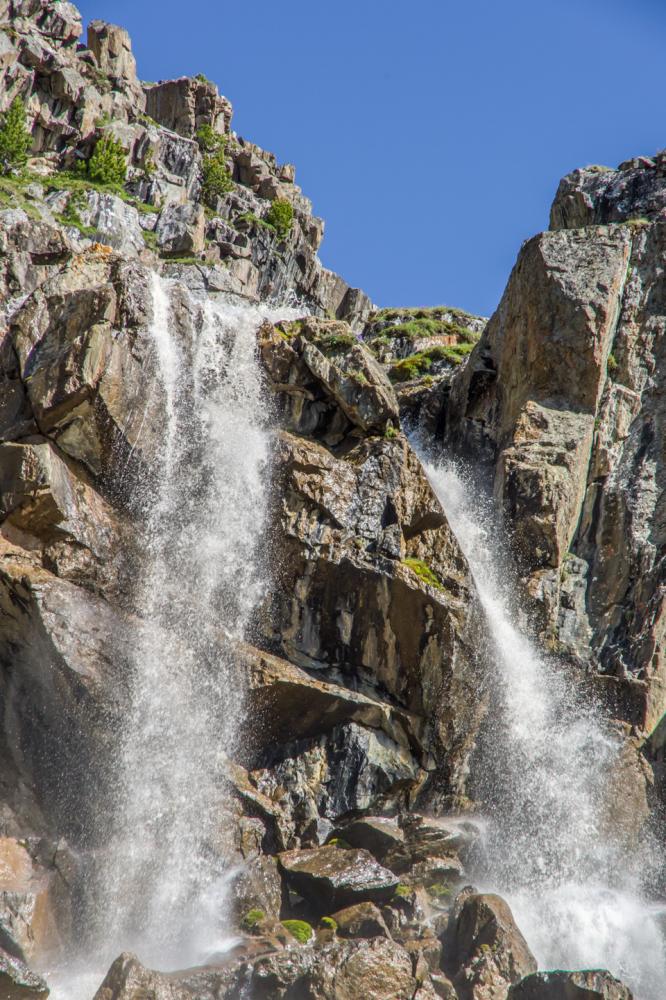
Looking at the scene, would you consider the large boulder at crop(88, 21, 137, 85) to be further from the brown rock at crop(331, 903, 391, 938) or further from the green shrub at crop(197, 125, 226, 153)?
the brown rock at crop(331, 903, 391, 938)

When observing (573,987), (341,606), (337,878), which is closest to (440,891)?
(337,878)

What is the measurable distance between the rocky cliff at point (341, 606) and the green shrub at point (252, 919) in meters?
0.06

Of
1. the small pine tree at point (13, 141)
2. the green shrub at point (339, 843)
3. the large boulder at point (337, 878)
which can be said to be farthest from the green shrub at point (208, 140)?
the large boulder at point (337, 878)

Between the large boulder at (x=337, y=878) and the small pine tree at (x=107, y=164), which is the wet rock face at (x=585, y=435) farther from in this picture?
the small pine tree at (x=107, y=164)

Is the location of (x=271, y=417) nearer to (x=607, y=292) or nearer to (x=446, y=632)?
(x=446, y=632)

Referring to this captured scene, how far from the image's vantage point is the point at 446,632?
22.4 metres

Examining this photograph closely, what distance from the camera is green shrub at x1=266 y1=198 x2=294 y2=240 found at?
284 feet

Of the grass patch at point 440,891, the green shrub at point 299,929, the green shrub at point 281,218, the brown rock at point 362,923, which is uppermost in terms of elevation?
the green shrub at point 281,218

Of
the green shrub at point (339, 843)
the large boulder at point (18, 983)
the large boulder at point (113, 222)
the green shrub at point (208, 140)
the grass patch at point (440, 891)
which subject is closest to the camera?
the large boulder at point (18, 983)

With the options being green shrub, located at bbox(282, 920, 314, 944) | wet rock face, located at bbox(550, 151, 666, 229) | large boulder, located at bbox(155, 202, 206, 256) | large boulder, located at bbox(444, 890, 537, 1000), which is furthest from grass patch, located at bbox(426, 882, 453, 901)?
large boulder, located at bbox(155, 202, 206, 256)

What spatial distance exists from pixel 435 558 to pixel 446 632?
2.63 m

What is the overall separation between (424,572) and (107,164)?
60131 mm

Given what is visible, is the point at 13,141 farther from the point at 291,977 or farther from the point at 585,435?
the point at 291,977

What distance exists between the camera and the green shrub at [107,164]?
70.3 metres
